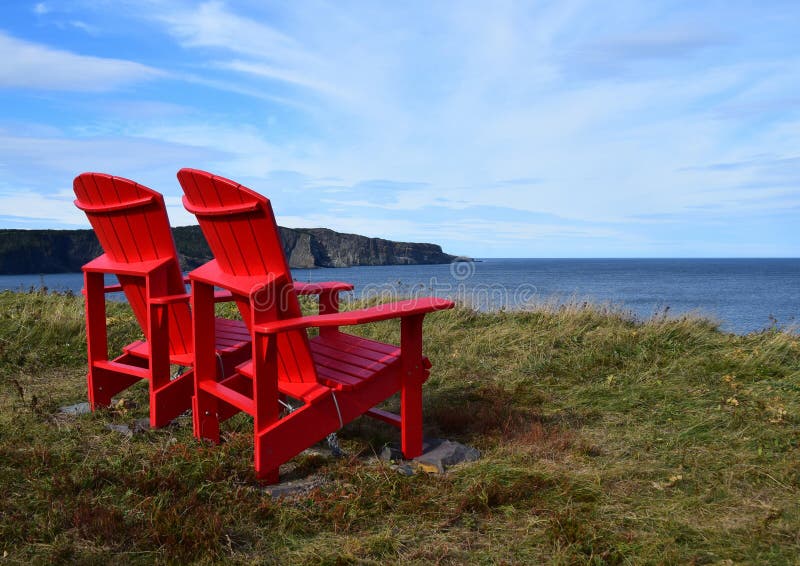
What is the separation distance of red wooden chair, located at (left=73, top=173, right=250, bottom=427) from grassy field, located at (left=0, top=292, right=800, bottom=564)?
297mm

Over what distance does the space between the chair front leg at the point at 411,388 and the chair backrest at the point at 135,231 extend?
1.54 m

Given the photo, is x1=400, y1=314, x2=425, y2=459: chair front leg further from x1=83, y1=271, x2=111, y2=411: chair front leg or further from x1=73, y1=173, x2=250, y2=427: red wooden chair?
x1=83, y1=271, x2=111, y2=411: chair front leg

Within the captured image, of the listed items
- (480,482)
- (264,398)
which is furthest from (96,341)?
(480,482)

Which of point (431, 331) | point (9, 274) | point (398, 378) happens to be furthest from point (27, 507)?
point (9, 274)

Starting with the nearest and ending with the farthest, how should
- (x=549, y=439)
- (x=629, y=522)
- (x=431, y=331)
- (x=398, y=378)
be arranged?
(x=629, y=522)
(x=398, y=378)
(x=549, y=439)
(x=431, y=331)

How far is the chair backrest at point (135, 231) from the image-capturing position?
3.56 metres

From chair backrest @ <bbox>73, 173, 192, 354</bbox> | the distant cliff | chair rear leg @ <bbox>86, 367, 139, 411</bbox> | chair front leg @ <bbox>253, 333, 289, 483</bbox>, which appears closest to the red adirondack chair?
chair front leg @ <bbox>253, 333, 289, 483</bbox>

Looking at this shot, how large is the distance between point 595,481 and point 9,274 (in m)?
90.8

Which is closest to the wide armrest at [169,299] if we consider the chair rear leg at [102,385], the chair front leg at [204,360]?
the chair front leg at [204,360]

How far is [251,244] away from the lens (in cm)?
286

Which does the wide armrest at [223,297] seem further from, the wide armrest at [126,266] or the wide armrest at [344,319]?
the wide armrest at [344,319]

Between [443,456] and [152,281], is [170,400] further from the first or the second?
[443,456]

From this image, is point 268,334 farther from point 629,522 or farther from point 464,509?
point 629,522

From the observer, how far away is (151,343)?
368cm
